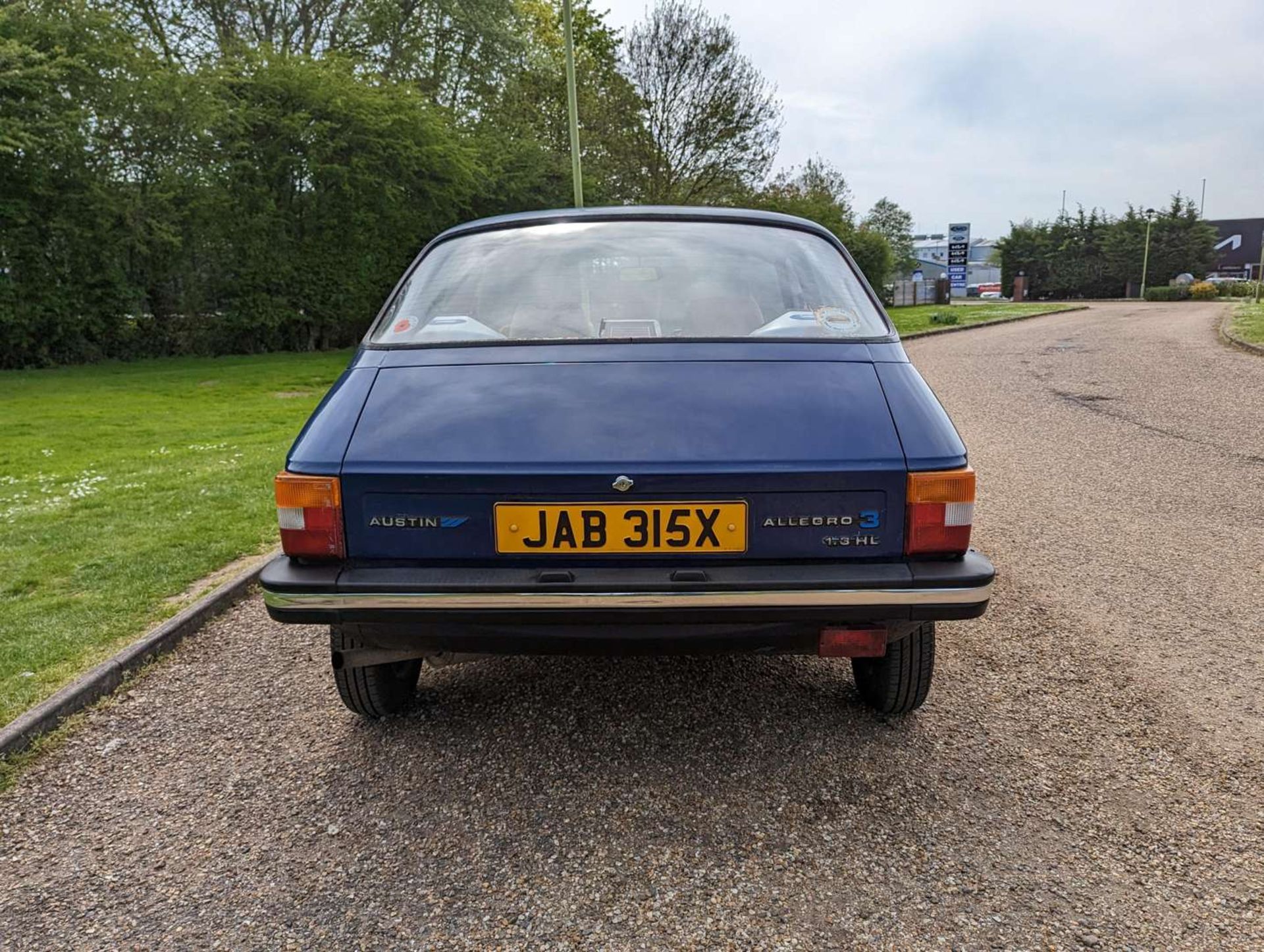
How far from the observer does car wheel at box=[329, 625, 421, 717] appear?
2863mm

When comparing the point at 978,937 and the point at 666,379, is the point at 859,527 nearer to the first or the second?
the point at 666,379

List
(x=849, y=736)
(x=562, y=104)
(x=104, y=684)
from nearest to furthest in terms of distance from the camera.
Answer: (x=849, y=736)
(x=104, y=684)
(x=562, y=104)

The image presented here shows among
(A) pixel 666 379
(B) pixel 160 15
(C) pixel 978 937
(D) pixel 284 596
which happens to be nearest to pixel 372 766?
(D) pixel 284 596

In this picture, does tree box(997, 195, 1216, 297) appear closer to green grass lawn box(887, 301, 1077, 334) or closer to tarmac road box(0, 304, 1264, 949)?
green grass lawn box(887, 301, 1077, 334)

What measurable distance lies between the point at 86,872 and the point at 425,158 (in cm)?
2144

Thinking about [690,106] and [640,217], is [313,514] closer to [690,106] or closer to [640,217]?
[640,217]

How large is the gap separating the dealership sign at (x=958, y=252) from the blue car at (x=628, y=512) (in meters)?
50.3

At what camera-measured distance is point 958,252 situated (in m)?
50.2

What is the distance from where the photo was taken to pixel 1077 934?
6.36 ft

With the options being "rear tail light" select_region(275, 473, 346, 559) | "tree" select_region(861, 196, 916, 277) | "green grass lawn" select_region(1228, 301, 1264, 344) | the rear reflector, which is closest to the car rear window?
"rear tail light" select_region(275, 473, 346, 559)

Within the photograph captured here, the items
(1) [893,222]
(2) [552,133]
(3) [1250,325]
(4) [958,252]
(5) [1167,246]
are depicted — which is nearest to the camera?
(3) [1250,325]

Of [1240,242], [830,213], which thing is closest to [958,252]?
[830,213]

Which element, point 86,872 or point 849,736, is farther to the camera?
point 849,736

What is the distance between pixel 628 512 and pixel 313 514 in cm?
86
